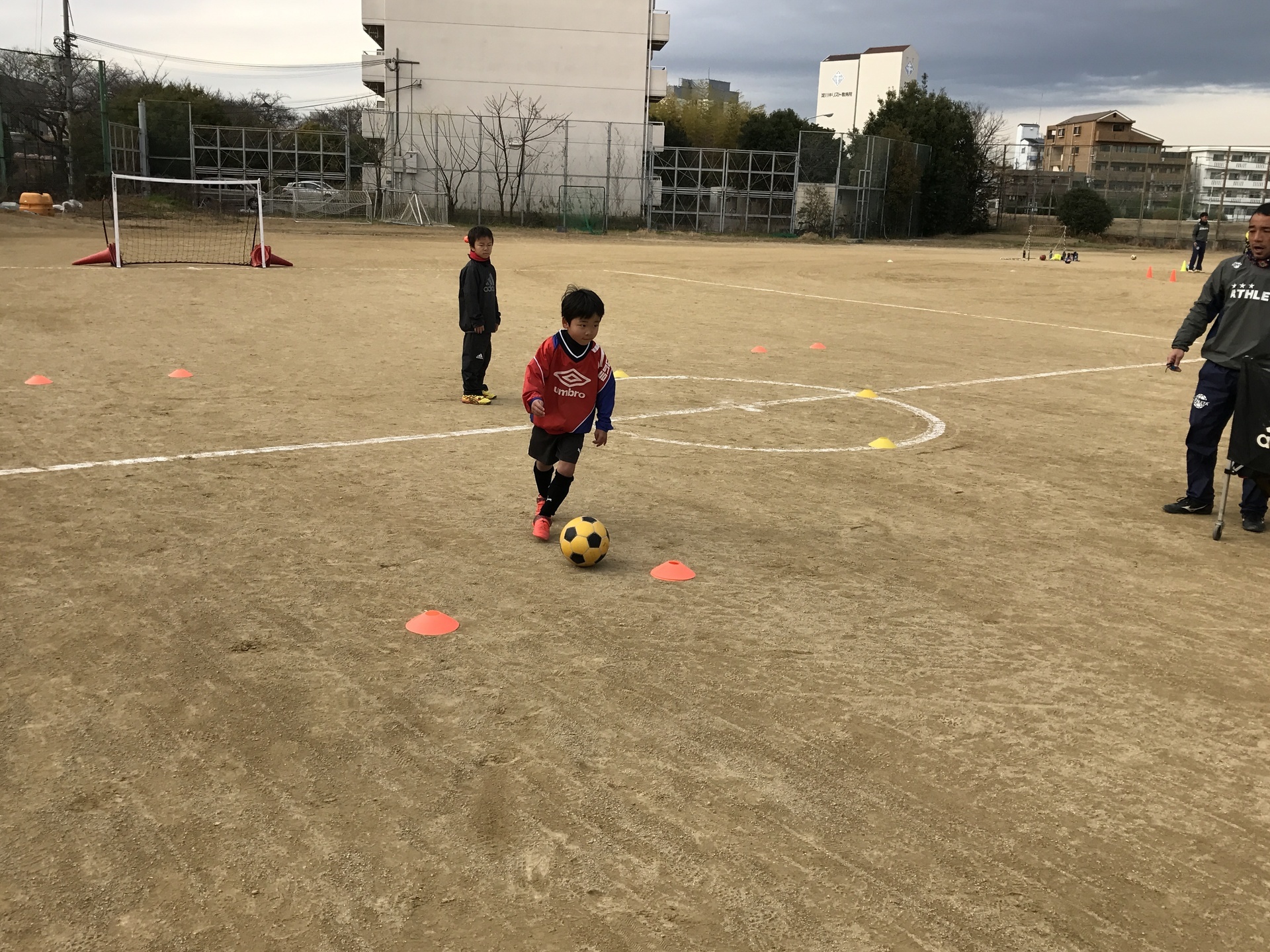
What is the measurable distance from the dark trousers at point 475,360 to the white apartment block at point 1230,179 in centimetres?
4268

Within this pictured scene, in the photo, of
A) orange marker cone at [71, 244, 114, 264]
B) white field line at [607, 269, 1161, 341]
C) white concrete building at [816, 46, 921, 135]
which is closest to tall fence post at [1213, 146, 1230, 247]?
white field line at [607, 269, 1161, 341]

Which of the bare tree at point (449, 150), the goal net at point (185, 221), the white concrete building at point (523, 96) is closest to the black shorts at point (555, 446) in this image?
the goal net at point (185, 221)

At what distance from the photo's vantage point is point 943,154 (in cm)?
5431

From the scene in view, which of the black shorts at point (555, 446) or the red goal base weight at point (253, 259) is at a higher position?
the red goal base weight at point (253, 259)

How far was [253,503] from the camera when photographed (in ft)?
22.2

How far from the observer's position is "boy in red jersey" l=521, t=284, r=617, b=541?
6164 millimetres

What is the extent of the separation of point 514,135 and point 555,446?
48142mm

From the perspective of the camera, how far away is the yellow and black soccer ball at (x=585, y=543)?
19.0 feet

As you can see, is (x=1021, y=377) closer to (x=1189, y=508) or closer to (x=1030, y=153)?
(x=1189, y=508)

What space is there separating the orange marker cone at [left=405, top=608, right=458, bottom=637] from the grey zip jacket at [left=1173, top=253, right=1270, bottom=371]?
5.39 m

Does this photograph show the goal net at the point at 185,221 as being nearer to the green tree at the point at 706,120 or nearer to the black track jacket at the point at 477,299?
the black track jacket at the point at 477,299

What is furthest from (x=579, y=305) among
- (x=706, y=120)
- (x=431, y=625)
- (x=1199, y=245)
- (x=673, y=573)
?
(x=706, y=120)

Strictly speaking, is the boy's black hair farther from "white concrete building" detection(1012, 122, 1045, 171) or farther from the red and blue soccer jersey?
"white concrete building" detection(1012, 122, 1045, 171)

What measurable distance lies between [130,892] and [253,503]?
3.96 meters
